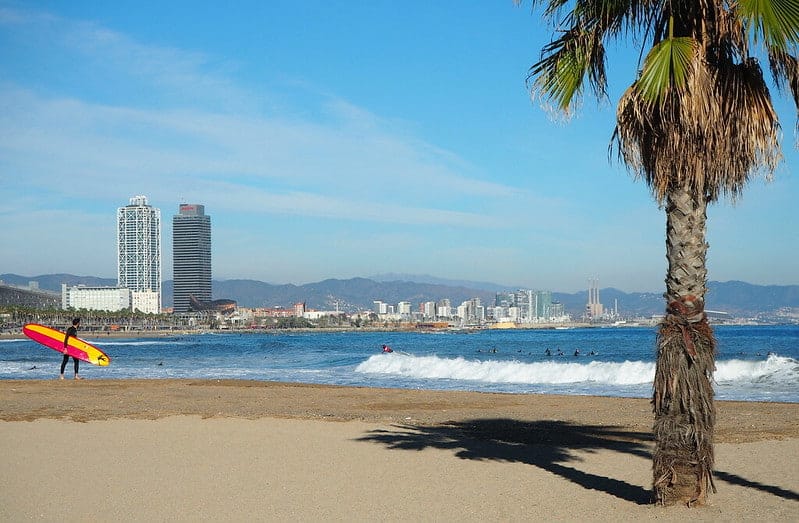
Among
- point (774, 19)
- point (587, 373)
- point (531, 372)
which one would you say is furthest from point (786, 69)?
point (531, 372)

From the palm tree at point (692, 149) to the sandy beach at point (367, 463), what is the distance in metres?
0.74

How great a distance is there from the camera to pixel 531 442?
12.0 m

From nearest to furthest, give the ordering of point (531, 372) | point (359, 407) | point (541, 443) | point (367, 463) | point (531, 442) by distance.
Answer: point (367, 463)
point (541, 443)
point (531, 442)
point (359, 407)
point (531, 372)

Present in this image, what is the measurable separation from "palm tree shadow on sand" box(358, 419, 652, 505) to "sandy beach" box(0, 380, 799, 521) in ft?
0.09

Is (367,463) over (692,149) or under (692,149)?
under

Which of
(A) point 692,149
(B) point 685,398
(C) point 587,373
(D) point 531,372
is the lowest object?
(D) point 531,372

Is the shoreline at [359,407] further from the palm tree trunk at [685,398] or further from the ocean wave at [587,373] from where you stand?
the ocean wave at [587,373]

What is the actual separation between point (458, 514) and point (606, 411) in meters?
9.72

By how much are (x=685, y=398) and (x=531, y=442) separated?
15.0 feet

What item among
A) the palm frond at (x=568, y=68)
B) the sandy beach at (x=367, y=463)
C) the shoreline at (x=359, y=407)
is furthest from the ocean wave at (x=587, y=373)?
the palm frond at (x=568, y=68)

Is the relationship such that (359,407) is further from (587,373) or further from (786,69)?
(587,373)

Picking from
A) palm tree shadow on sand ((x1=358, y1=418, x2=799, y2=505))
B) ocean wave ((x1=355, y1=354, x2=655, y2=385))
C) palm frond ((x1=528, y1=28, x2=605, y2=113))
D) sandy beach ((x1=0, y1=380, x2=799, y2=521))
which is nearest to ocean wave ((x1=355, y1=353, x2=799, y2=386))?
ocean wave ((x1=355, y1=354, x2=655, y2=385))

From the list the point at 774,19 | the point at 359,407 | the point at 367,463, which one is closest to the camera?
the point at 774,19

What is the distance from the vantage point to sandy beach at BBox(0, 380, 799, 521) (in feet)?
26.0
